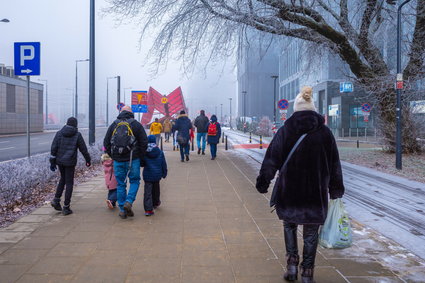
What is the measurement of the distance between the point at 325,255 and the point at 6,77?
142 ft

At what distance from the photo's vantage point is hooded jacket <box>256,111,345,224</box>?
3.40 metres

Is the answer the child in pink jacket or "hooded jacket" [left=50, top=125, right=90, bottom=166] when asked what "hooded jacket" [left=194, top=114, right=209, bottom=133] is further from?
"hooded jacket" [left=50, top=125, right=90, bottom=166]

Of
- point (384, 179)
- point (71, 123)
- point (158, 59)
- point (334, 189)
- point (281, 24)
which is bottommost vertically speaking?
point (384, 179)

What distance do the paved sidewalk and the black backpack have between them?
3.29ft

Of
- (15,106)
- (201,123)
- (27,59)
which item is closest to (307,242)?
(27,59)

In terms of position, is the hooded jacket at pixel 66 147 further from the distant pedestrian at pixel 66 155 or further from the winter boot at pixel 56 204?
the winter boot at pixel 56 204

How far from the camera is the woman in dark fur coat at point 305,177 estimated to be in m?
3.41

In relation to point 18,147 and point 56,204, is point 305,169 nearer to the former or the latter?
point 56,204

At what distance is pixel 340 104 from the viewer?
43.2m

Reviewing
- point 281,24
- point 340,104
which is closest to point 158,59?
point 281,24

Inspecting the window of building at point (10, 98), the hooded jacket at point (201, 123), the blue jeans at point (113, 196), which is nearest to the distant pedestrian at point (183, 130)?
the hooded jacket at point (201, 123)

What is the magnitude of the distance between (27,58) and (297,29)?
9208 millimetres

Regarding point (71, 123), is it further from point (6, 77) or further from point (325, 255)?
point (6, 77)

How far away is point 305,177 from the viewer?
→ 3412mm
